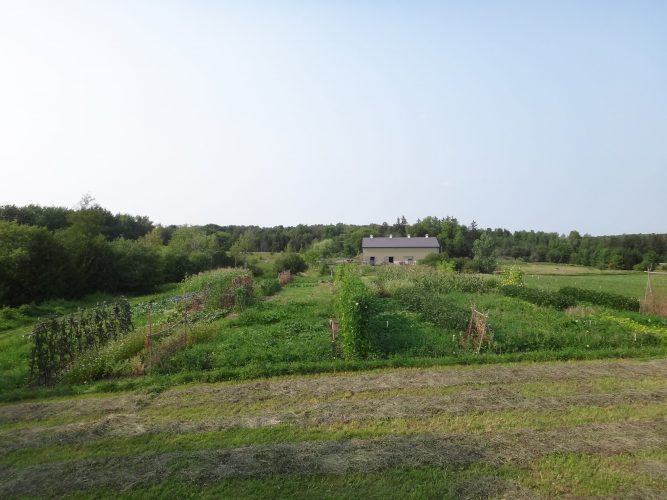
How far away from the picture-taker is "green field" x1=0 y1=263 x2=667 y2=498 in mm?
5195

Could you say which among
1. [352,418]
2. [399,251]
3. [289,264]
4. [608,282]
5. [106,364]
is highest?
[399,251]

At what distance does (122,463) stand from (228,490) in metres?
1.81

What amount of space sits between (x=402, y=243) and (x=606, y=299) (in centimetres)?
4070

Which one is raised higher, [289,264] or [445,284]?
[445,284]

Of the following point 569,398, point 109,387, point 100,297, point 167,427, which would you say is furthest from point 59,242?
point 569,398

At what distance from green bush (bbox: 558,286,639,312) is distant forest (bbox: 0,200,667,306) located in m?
25.7

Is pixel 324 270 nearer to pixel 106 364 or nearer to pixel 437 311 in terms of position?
pixel 437 311

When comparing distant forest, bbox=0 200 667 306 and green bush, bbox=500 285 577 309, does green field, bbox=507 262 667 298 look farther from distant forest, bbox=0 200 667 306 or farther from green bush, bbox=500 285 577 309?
distant forest, bbox=0 200 667 306

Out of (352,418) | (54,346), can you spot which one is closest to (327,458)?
(352,418)

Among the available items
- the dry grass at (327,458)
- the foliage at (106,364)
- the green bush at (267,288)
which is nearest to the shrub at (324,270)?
the green bush at (267,288)

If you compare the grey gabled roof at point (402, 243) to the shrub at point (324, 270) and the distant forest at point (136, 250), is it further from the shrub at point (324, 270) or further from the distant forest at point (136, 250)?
the shrub at point (324, 270)

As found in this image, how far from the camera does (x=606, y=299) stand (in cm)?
1997

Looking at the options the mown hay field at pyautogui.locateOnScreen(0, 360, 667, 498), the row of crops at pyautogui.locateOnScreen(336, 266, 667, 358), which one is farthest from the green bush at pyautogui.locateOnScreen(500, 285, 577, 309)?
the mown hay field at pyautogui.locateOnScreen(0, 360, 667, 498)

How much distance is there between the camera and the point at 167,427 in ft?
22.8
